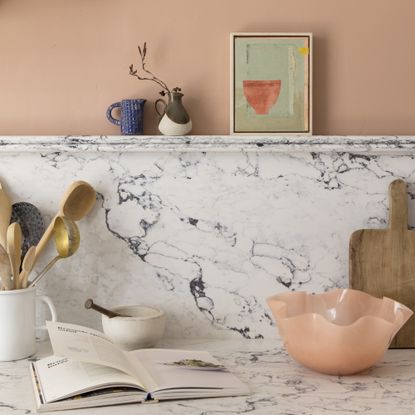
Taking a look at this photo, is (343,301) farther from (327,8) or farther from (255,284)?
(327,8)

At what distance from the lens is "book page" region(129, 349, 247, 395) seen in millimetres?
Result: 1104

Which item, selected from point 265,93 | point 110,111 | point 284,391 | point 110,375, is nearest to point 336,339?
point 284,391

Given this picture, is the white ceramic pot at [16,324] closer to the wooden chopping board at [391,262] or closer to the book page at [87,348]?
the book page at [87,348]

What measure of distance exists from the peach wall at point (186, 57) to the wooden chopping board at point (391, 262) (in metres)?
0.23

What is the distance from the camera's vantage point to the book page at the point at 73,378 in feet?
3.45

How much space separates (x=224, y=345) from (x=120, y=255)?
31 centimetres

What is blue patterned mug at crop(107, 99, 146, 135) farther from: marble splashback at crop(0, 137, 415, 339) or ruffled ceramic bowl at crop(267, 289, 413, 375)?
ruffled ceramic bowl at crop(267, 289, 413, 375)

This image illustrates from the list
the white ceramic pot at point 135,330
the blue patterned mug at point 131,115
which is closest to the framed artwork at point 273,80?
the blue patterned mug at point 131,115

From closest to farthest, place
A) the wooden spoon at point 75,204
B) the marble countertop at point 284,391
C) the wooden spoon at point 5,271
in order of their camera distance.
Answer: the marble countertop at point 284,391, the wooden spoon at point 5,271, the wooden spoon at point 75,204

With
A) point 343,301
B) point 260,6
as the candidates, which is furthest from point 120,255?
point 260,6

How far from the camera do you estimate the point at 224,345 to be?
4.66 feet

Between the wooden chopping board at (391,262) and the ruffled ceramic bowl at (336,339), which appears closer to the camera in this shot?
the ruffled ceramic bowl at (336,339)

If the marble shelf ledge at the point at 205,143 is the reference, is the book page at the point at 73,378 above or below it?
below

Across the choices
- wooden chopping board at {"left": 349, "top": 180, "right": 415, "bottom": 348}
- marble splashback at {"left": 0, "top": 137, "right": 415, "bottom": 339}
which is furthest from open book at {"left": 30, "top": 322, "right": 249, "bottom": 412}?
wooden chopping board at {"left": 349, "top": 180, "right": 415, "bottom": 348}
